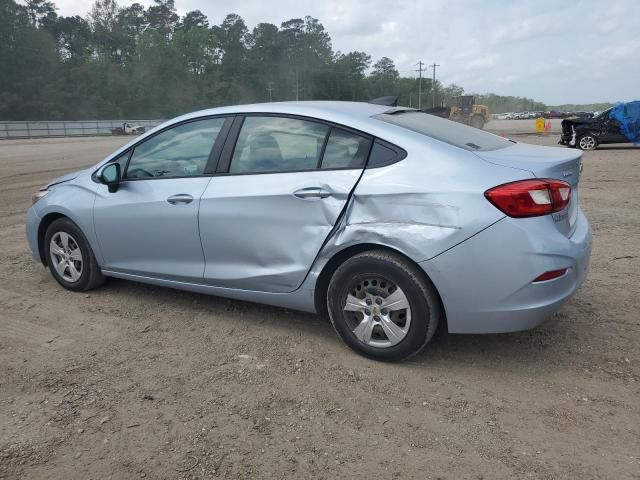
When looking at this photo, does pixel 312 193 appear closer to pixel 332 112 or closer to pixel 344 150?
pixel 344 150

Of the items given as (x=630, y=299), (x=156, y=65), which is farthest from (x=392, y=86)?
(x=630, y=299)

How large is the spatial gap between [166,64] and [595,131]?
282 ft

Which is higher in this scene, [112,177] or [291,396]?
[112,177]

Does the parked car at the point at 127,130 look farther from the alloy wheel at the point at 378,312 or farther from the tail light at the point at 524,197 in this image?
the tail light at the point at 524,197

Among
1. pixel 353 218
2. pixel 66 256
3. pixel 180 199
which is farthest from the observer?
pixel 66 256

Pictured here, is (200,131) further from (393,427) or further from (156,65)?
(156,65)

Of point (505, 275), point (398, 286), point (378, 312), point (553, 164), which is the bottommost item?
point (378, 312)

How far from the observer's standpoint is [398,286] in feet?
10.4

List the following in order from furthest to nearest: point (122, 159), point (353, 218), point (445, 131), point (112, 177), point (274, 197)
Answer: point (122, 159)
point (112, 177)
point (445, 131)
point (274, 197)
point (353, 218)

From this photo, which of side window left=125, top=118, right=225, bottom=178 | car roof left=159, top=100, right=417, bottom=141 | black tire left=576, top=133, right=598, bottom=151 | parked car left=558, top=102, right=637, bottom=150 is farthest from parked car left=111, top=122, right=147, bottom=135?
car roof left=159, top=100, right=417, bottom=141

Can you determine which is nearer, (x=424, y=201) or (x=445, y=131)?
(x=424, y=201)

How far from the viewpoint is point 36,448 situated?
103 inches

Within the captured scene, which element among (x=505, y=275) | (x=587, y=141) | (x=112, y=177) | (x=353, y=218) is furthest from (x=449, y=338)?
(x=587, y=141)

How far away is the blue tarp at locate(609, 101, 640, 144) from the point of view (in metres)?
20.2
